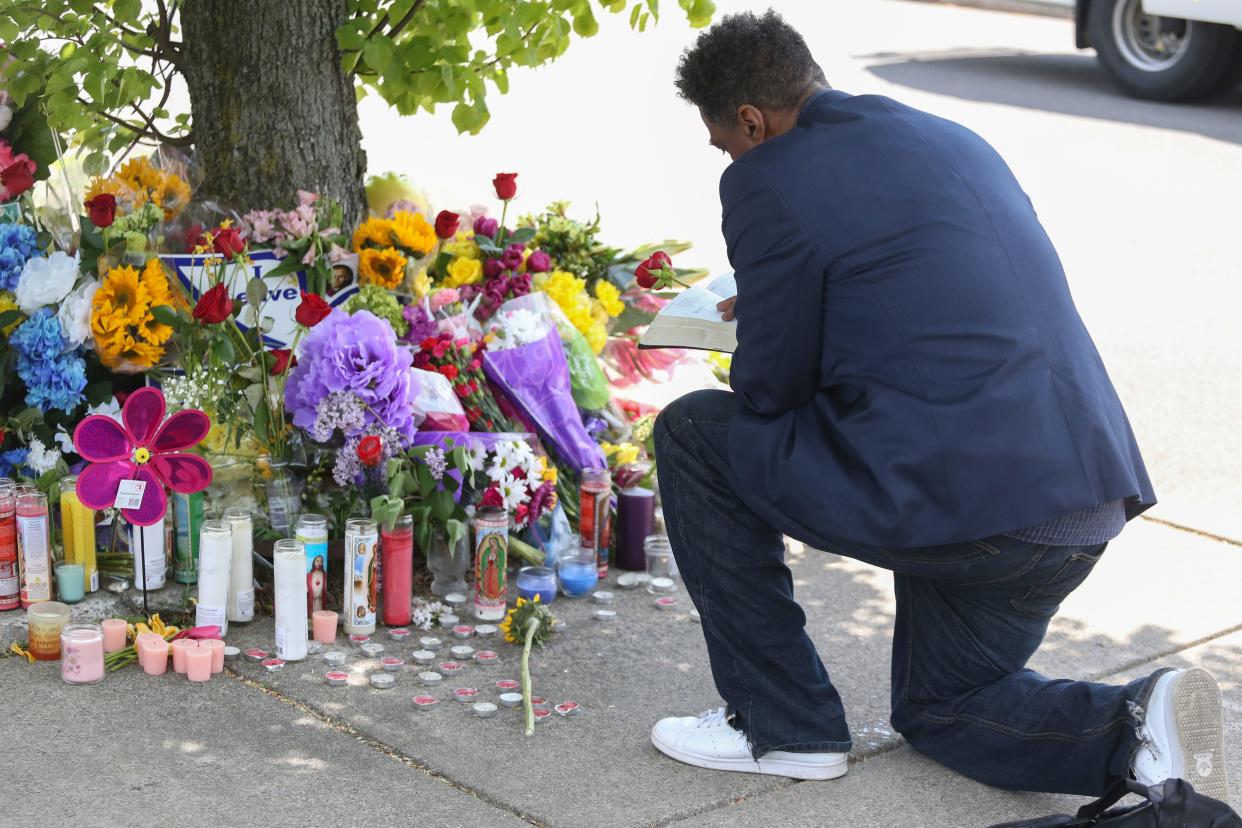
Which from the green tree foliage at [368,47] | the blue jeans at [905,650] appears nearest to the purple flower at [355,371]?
the green tree foliage at [368,47]

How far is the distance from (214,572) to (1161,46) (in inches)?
396

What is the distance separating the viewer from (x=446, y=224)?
14.2 ft

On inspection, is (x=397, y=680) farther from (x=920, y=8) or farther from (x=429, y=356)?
(x=920, y=8)

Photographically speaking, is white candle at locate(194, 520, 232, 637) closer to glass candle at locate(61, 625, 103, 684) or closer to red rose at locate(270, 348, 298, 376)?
glass candle at locate(61, 625, 103, 684)

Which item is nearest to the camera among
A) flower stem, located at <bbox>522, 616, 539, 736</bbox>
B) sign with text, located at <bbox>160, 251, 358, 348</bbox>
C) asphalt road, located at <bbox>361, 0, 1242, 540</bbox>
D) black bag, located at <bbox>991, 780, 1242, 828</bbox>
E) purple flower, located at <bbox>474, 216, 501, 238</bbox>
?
black bag, located at <bbox>991, 780, 1242, 828</bbox>

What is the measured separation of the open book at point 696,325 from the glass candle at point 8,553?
1.54 meters

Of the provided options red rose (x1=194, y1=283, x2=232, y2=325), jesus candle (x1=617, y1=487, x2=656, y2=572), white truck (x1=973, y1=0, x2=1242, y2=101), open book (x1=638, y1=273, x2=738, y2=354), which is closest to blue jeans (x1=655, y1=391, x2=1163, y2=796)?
open book (x1=638, y1=273, x2=738, y2=354)

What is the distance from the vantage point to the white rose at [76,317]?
3781mm

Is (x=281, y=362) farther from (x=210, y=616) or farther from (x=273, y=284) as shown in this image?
(x=210, y=616)

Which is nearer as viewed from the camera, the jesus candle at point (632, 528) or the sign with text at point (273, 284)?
the sign with text at point (273, 284)

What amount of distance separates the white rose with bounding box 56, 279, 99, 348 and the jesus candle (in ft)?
4.86

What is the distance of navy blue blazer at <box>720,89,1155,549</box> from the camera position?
105 inches

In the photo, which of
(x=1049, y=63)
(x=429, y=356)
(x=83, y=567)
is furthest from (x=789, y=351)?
(x=1049, y=63)

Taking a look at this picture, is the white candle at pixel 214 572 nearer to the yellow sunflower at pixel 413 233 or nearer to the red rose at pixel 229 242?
the red rose at pixel 229 242
